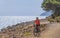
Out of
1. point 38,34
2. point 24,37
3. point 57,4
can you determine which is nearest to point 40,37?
point 38,34

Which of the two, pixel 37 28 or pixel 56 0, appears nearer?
pixel 37 28

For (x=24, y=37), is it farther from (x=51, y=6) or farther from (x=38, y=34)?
(x=51, y=6)

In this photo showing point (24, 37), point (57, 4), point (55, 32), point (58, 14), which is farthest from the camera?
point (58, 14)

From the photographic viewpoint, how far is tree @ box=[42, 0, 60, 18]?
39.0 meters

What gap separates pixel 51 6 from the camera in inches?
1570

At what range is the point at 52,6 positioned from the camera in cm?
3972

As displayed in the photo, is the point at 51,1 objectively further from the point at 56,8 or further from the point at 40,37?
the point at 40,37

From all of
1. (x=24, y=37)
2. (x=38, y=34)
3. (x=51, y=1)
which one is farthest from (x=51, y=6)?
(x=38, y=34)

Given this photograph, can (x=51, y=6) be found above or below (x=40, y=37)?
above

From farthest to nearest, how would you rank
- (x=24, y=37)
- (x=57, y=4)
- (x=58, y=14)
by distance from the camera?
(x=58, y=14), (x=57, y=4), (x=24, y=37)

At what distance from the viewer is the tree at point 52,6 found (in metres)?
39.0

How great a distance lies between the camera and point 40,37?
2488 centimetres

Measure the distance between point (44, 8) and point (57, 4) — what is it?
3.73m

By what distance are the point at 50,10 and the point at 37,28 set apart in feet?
58.4
